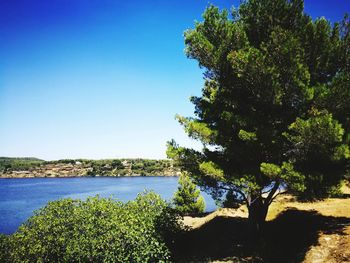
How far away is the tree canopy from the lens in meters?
10.9

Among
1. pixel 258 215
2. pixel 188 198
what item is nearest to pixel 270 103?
pixel 258 215

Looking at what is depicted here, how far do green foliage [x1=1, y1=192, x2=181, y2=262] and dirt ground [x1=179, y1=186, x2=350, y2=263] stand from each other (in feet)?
11.2

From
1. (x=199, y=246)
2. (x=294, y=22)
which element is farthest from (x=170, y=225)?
(x=294, y=22)

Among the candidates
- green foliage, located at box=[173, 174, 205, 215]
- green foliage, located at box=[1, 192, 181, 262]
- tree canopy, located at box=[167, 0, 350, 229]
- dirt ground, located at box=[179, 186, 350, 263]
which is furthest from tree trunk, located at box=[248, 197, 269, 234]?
green foliage, located at box=[173, 174, 205, 215]

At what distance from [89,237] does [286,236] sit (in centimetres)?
1040

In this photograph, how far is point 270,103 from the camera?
12344 mm

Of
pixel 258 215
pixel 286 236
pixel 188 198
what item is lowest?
pixel 188 198

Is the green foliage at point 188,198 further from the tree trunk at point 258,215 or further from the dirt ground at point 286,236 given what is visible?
the tree trunk at point 258,215

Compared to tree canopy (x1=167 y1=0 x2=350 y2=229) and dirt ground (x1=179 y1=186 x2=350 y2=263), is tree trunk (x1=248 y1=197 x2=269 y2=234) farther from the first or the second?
dirt ground (x1=179 y1=186 x2=350 y2=263)

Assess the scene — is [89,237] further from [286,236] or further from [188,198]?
[188,198]

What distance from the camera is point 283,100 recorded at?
12.2 m

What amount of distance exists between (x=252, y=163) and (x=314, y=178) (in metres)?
2.94

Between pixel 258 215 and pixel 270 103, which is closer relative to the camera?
pixel 270 103

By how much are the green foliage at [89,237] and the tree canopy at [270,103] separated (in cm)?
394
